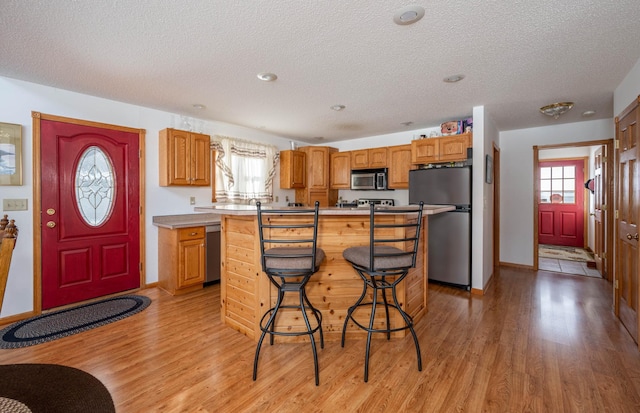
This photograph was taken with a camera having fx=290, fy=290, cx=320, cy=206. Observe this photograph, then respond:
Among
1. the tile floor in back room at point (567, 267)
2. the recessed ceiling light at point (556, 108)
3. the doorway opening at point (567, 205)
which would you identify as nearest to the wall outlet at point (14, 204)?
the recessed ceiling light at point (556, 108)

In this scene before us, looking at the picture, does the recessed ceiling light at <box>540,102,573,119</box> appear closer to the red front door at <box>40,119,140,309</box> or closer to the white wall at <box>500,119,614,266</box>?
the white wall at <box>500,119,614,266</box>

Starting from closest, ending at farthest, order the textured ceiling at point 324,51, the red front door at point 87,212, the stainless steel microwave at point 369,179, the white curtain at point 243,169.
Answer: the textured ceiling at point 324,51
the red front door at point 87,212
the white curtain at point 243,169
the stainless steel microwave at point 369,179

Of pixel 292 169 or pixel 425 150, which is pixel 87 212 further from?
pixel 425 150

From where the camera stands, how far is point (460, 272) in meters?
3.88

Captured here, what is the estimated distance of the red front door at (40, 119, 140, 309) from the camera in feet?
10.1

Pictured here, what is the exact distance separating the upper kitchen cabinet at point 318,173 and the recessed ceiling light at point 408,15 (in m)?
3.80

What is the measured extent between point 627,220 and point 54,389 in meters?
4.68

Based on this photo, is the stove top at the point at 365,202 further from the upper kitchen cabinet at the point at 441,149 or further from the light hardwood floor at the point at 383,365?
the light hardwood floor at the point at 383,365

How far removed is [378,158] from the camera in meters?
5.16

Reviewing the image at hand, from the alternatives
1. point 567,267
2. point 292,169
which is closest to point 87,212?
point 292,169

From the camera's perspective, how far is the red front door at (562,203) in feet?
22.0

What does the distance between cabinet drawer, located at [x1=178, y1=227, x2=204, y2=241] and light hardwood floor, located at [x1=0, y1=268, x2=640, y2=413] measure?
85cm

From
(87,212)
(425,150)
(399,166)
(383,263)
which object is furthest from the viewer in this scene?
(399,166)

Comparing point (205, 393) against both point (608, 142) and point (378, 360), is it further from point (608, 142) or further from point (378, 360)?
point (608, 142)
